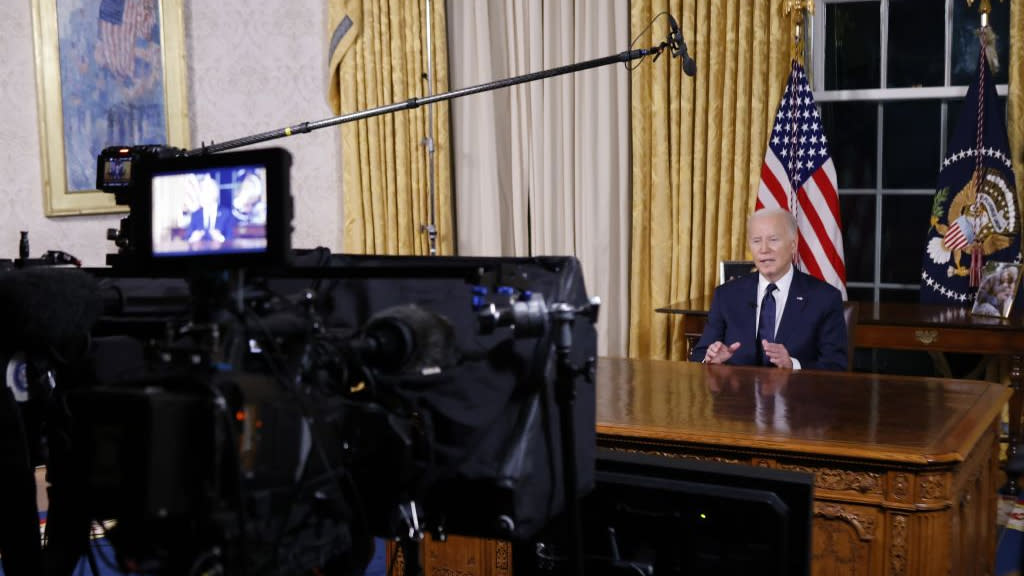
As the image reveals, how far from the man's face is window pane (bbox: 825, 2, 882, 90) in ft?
Answer: 6.06

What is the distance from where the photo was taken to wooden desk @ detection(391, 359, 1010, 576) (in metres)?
2.17

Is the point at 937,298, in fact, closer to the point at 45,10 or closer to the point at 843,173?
the point at 843,173

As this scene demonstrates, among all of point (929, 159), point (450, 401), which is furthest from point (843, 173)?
point (450, 401)

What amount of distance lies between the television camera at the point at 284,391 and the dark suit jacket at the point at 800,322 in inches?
89.7

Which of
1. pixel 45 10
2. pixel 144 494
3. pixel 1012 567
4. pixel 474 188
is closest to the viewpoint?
pixel 144 494

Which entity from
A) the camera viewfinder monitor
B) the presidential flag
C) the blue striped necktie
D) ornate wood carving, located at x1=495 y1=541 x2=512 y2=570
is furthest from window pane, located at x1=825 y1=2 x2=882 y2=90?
the camera viewfinder monitor

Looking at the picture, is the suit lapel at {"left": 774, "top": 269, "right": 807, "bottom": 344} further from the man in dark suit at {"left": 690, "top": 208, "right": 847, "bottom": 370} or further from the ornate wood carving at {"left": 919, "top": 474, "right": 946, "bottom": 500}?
the ornate wood carving at {"left": 919, "top": 474, "right": 946, "bottom": 500}

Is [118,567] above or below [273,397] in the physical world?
below

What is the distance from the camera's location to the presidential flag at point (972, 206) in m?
4.38

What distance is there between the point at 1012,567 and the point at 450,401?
269 centimetres

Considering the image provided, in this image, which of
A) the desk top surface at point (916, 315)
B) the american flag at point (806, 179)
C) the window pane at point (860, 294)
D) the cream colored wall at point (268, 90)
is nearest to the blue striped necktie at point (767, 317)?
the desk top surface at point (916, 315)

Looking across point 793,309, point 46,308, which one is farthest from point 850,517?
point 46,308

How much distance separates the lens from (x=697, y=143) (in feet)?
15.8

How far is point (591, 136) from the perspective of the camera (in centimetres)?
506
